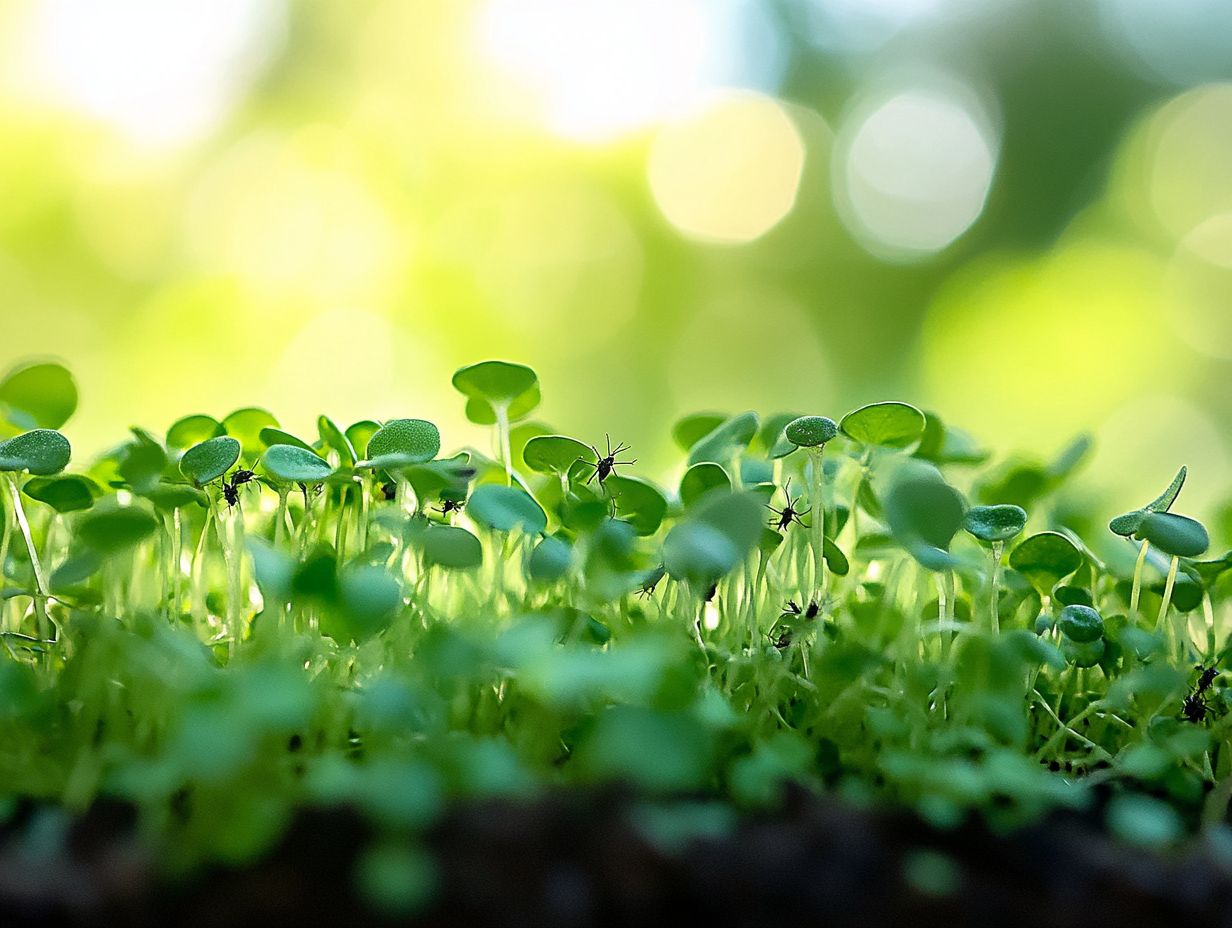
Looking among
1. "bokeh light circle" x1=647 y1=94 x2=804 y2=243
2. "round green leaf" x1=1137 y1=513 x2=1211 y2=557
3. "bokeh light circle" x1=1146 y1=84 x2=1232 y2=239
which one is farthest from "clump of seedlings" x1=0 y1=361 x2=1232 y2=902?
"bokeh light circle" x1=647 y1=94 x2=804 y2=243

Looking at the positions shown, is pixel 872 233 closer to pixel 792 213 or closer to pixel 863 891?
pixel 792 213

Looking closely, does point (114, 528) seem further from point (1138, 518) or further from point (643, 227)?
point (643, 227)

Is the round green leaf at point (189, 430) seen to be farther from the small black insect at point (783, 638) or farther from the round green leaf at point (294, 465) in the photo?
the small black insect at point (783, 638)

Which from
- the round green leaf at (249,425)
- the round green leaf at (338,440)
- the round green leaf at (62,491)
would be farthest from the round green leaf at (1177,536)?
the round green leaf at (62,491)

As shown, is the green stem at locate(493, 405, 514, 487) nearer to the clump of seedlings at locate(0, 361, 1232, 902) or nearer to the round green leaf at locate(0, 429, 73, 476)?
the clump of seedlings at locate(0, 361, 1232, 902)

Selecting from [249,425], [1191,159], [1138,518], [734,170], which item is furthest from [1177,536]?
[734,170]
